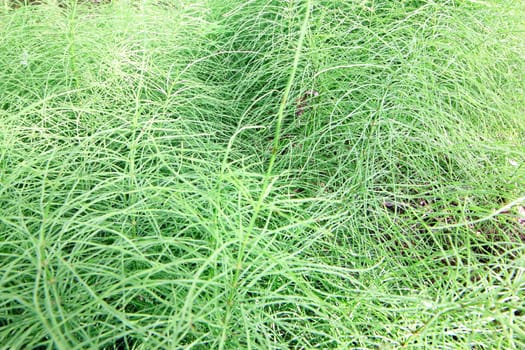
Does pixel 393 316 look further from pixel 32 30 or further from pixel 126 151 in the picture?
pixel 32 30

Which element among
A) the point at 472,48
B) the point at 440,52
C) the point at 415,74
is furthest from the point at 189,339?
the point at 472,48

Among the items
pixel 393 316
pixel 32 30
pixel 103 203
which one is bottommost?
pixel 393 316

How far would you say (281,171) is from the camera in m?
1.46

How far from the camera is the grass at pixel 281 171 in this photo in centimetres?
98

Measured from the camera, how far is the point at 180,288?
0.98 m

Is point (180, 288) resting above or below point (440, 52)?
below

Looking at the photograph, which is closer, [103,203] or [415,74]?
[103,203]

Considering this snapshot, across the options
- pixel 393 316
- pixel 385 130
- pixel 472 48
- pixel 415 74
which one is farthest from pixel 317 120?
pixel 393 316

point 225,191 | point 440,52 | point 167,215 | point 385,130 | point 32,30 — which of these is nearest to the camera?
point 167,215

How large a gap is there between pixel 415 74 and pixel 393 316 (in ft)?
2.89

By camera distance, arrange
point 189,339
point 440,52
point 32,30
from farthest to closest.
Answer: point 32,30 < point 440,52 < point 189,339

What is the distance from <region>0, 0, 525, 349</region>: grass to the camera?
0.98 meters

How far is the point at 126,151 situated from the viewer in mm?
1445

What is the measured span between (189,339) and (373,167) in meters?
0.79
